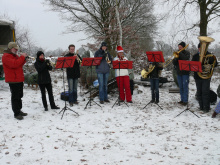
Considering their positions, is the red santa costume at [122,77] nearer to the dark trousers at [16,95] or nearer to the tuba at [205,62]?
the tuba at [205,62]

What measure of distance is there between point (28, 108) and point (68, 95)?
1507mm

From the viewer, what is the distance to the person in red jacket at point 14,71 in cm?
505

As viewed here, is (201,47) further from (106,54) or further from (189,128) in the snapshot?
(106,54)

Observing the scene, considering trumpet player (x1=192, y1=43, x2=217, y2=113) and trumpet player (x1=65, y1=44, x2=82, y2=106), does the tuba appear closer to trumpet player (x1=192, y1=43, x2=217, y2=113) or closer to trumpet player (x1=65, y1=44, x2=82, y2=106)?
trumpet player (x1=192, y1=43, x2=217, y2=113)

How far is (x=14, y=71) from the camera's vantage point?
17.0ft

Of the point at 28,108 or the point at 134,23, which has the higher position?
the point at 134,23

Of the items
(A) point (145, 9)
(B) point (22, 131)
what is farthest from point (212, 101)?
(A) point (145, 9)

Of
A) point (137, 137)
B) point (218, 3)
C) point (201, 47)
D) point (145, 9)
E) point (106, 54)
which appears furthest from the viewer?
point (145, 9)

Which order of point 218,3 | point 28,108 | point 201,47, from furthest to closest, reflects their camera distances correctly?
point 218,3
point 28,108
point 201,47

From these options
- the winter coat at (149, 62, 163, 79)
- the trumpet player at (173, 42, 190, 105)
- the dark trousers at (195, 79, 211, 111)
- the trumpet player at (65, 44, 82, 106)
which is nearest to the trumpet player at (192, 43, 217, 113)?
the dark trousers at (195, 79, 211, 111)

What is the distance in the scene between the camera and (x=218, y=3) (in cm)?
1268

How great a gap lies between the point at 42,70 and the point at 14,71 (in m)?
0.92

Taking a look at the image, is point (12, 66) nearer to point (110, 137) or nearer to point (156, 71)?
point (110, 137)

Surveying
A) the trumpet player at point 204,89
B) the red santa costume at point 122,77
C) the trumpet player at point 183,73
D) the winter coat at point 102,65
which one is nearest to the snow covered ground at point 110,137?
the trumpet player at point 204,89
